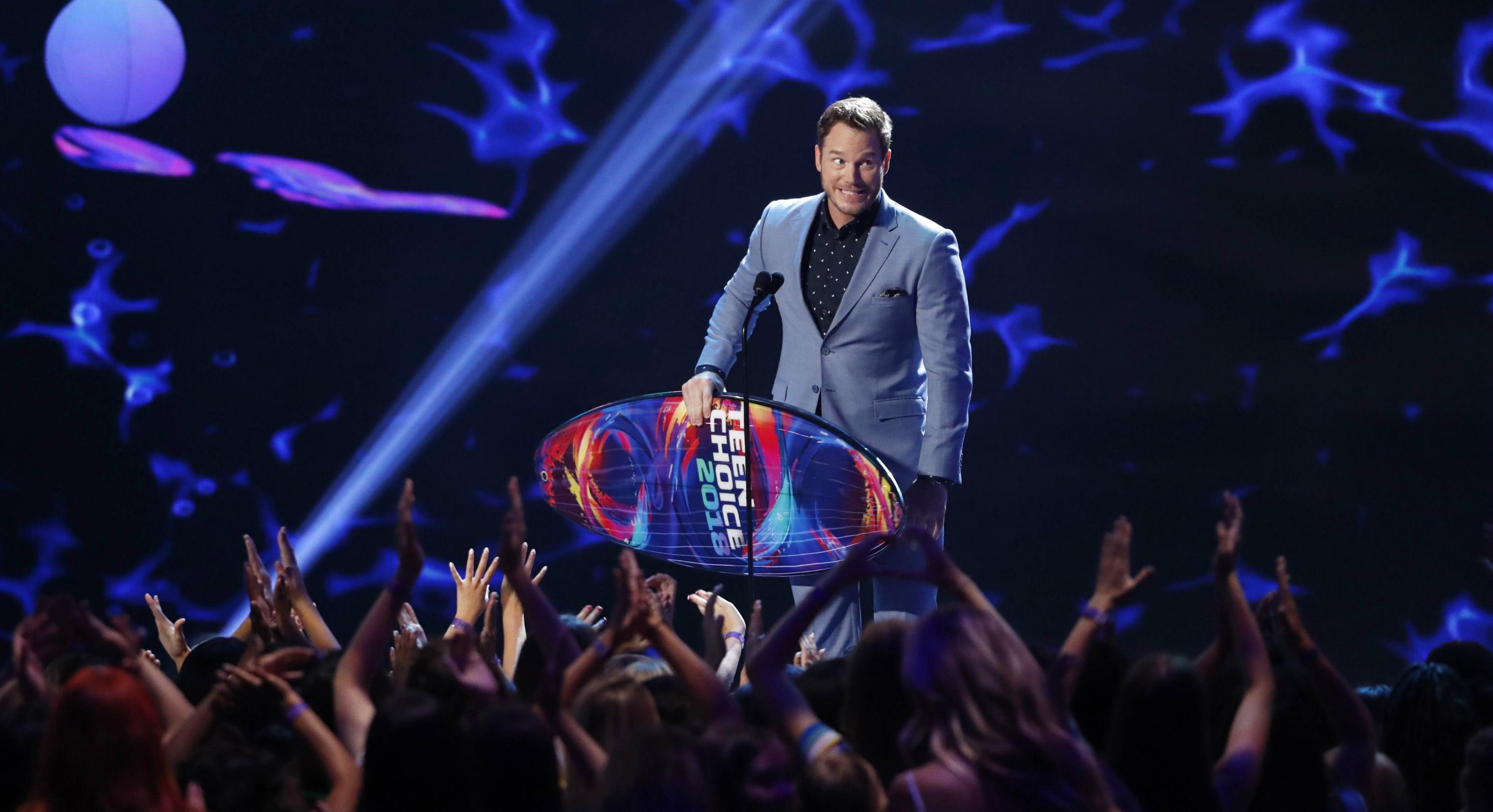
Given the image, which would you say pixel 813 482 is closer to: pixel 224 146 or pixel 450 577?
pixel 450 577

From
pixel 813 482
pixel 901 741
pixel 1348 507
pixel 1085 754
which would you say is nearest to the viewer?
pixel 1085 754

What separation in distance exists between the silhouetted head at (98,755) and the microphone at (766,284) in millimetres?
1890

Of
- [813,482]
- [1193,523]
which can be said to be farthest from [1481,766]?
[1193,523]

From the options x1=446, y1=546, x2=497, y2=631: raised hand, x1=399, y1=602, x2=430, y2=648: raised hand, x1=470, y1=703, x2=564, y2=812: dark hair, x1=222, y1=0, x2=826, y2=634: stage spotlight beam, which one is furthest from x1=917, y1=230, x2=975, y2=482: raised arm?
x1=470, y1=703, x2=564, y2=812: dark hair

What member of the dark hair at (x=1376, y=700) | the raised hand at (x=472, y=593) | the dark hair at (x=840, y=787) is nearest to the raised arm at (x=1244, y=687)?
the dark hair at (x=840, y=787)

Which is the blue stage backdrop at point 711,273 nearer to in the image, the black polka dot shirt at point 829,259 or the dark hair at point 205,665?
the black polka dot shirt at point 829,259

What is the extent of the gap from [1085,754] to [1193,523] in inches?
133

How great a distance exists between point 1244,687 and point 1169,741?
327 mm

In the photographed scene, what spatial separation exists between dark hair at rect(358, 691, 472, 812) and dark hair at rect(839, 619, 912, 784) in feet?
1.55

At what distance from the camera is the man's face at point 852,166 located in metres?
3.16

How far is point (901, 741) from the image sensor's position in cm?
147

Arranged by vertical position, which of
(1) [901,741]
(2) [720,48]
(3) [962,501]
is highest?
(2) [720,48]

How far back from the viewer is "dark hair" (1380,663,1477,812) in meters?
1.91

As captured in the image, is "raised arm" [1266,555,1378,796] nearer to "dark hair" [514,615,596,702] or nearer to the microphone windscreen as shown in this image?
"dark hair" [514,615,596,702]
